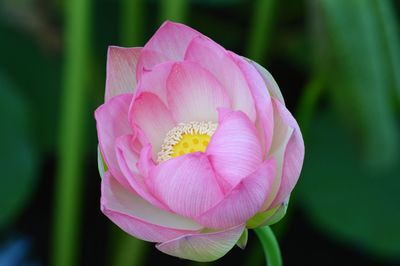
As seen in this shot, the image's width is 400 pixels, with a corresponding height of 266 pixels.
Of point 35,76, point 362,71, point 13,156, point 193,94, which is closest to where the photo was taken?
point 193,94

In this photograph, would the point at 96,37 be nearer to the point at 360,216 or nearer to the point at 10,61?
the point at 10,61

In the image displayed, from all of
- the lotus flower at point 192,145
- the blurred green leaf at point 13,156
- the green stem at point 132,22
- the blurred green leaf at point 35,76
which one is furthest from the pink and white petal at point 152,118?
the blurred green leaf at point 35,76

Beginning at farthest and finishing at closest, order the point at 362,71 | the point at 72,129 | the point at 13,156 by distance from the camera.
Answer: the point at 13,156, the point at 72,129, the point at 362,71

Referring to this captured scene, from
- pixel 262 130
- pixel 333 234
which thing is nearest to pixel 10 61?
pixel 333 234

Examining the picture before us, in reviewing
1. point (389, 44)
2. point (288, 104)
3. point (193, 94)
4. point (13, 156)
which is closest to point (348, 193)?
point (288, 104)

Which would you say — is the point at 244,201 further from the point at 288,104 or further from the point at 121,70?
the point at 288,104

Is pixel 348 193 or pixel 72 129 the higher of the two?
pixel 72 129
